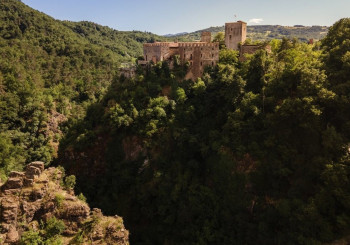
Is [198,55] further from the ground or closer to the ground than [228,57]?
further from the ground

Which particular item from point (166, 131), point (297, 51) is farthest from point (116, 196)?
point (297, 51)

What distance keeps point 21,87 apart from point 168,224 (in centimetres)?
5136

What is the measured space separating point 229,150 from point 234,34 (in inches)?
1084

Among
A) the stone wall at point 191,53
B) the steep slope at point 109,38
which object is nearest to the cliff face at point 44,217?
the stone wall at point 191,53

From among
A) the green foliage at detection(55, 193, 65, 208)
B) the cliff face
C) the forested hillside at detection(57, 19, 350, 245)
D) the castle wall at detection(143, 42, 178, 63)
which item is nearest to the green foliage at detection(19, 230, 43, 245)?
the cliff face

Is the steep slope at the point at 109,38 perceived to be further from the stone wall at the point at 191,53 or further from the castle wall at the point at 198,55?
the castle wall at the point at 198,55

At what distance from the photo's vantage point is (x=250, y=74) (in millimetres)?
44562

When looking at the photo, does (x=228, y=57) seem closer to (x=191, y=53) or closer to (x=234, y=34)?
(x=234, y=34)

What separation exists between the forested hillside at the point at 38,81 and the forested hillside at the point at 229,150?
926 cm

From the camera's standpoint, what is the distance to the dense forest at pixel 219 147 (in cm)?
3206

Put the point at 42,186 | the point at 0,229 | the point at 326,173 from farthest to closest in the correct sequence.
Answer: the point at 326,173 → the point at 42,186 → the point at 0,229

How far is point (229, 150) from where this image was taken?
39.9 metres

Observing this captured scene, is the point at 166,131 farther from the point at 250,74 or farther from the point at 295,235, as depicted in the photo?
the point at 295,235

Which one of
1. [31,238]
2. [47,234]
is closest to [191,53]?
[47,234]
